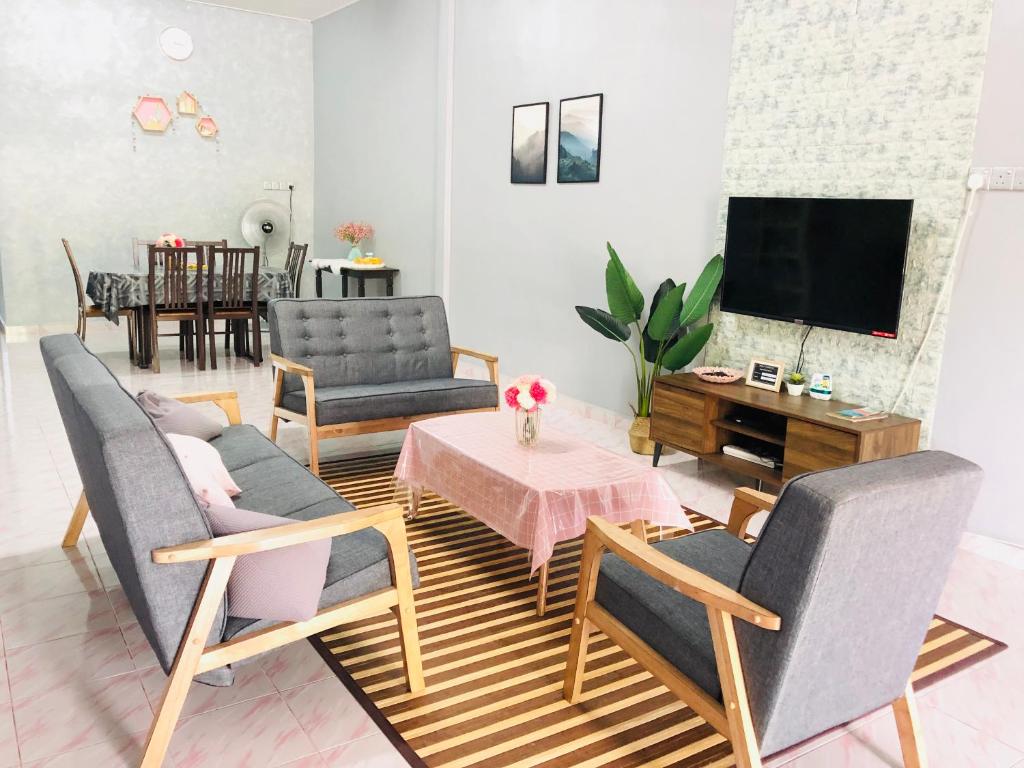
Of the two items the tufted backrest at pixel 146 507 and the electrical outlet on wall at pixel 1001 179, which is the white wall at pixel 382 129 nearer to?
the electrical outlet on wall at pixel 1001 179

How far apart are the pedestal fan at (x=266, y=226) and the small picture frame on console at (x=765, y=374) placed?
5.72 meters

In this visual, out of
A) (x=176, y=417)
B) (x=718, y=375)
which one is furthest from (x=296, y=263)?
(x=176, y=417)

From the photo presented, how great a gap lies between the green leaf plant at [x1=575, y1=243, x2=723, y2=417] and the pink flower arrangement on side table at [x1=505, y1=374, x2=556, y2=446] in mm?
1448

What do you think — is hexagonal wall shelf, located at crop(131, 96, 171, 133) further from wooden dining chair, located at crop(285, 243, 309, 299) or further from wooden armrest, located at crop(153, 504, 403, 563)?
wooden armrest, located at crop(153, 504, 403, 563)

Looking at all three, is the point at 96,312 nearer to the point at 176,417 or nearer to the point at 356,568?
the point at 176,417

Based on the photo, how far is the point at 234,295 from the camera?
6.88 metres

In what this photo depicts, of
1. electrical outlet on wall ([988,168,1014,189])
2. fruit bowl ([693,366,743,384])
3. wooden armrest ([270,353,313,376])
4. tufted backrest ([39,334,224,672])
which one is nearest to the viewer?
tufted backrest ([39,334,224,672])

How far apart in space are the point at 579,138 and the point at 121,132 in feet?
16.0

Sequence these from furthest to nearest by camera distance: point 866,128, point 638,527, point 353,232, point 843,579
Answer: point 353,232, point 866,128, point 638,527, point 843,579

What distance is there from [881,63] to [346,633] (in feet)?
10.7

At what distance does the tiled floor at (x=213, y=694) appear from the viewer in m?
2.09

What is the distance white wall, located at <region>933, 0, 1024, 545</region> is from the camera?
330 cm

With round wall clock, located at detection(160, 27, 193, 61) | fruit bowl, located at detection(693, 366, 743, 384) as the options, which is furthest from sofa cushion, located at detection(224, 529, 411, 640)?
round wall clock, located at detection(160, 27, 193, 61)

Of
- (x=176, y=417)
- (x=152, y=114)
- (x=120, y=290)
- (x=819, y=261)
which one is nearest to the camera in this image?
(x=176, y=417)
